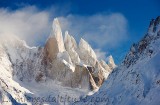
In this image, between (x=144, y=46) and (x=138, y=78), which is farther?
(x=144, y=46)

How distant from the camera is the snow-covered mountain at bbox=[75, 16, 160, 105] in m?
120

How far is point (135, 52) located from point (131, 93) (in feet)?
87.5

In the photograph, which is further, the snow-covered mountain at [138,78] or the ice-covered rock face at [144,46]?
the ice-covered rock face at [144,46]

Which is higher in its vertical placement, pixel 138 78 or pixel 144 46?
pixel 144 46

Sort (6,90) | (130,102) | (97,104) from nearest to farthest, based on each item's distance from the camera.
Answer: (130,102) < (97,104) < (6,90)

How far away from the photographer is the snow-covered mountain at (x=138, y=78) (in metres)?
120

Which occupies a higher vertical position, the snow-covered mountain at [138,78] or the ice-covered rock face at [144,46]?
the ice-covered rock face at [144,46]

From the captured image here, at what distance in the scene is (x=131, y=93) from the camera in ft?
440

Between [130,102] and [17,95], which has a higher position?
[17,95]

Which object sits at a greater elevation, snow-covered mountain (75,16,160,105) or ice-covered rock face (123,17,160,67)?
ice-covered rock face (123,17,160,67)

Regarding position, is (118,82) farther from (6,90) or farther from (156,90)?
(6,90)

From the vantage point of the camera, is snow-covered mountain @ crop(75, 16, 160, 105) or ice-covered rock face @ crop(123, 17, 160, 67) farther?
ice-covered rock face @ crop(123, 17, 160, 67)

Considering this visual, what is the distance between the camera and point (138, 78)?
137000 mm

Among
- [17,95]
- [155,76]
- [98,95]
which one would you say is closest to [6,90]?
[17,95]
